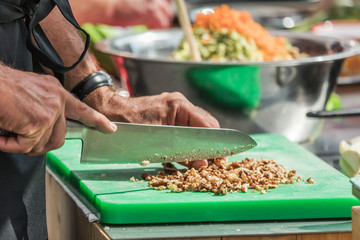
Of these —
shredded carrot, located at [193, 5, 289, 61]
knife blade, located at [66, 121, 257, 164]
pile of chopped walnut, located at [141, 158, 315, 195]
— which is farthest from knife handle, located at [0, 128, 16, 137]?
shredded carrot, located at [193, 5, 289, 61]

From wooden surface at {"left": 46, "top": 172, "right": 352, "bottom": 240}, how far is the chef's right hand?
0.83 ft

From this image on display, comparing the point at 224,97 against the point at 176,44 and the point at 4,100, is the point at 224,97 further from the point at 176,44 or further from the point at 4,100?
the point at 4,100

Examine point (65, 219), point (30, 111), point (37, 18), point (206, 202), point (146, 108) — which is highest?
point (37, 18)

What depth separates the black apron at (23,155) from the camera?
1392mm

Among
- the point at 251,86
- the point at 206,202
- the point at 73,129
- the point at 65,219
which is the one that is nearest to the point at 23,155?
the point at 73,129

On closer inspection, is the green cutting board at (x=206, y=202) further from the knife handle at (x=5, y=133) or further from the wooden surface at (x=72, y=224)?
the knife handle at (x=5, y=133)

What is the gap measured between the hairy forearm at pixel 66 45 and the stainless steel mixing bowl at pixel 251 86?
0.42m

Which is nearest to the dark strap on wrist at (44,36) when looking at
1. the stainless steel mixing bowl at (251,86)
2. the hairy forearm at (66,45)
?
the hairy forearm at (66,45)

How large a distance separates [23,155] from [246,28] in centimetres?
116

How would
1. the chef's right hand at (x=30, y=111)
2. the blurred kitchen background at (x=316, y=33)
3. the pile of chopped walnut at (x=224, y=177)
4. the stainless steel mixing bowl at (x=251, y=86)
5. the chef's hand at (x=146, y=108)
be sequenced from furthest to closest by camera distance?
the blurred kitchen background at (x=316, y=33)
the stainless steel mixing bowl at (x=251, y=86)
the chef's hand at (x=146, y=108)
the pile of chopped walnut at (x=224, y=177)
the chef's right hand at (x=30, y=111)

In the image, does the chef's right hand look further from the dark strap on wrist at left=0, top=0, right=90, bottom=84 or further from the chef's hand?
the chef's hand

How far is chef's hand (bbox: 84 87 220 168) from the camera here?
1624 mm

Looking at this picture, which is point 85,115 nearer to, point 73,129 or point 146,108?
point 73,129

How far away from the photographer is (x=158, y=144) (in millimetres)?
1525
